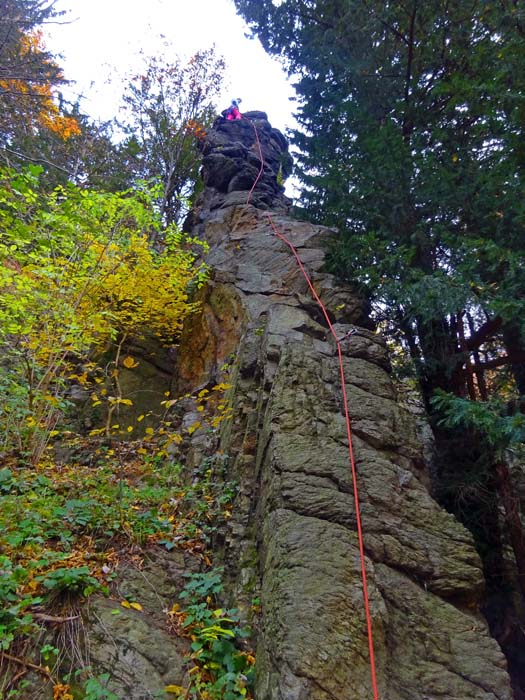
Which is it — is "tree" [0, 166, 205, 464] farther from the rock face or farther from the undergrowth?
the rock face

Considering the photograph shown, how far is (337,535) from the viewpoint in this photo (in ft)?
10.5

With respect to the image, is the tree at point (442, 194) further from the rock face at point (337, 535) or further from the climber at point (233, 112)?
the climber at point (233, 112)

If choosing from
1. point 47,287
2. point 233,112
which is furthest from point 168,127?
point 47,287

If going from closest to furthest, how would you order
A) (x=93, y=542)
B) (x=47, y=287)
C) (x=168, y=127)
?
(x=93, y=542) < (x=47, y=287) < (x=168, y=127)

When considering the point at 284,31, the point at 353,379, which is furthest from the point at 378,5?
the point at 353,379

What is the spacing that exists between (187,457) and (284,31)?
332 inches

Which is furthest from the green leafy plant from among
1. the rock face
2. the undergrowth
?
the rock face

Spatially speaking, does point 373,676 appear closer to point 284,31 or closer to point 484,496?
point 484,496

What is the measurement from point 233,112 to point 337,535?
626 inches

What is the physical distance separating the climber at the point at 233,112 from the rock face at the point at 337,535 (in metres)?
11.5

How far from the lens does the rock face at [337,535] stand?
2574mm

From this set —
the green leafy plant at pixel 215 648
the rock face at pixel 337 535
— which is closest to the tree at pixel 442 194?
the rock face at pixel 337 535

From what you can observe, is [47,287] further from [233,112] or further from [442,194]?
[233,112]

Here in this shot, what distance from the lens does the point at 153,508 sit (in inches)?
175
